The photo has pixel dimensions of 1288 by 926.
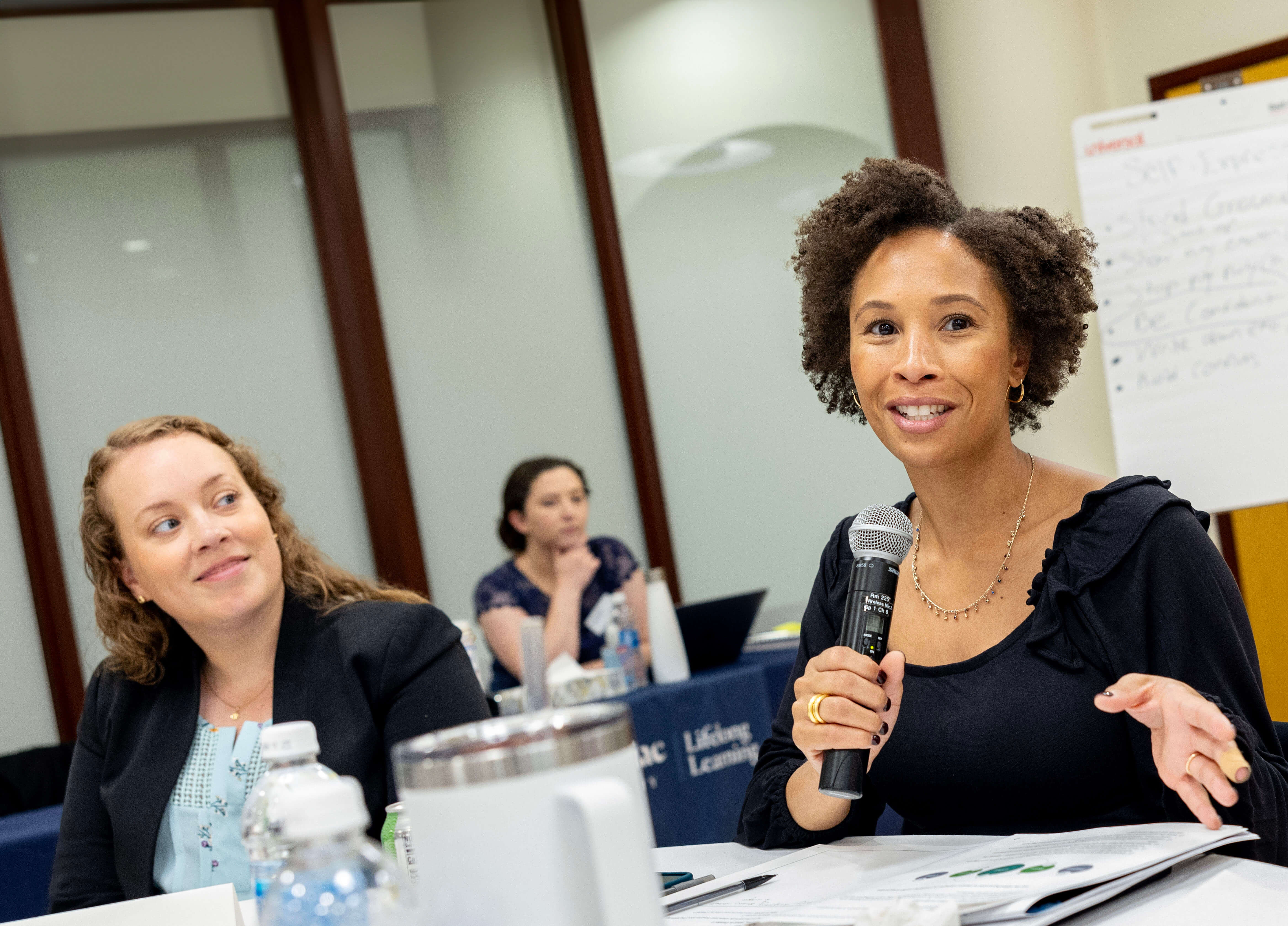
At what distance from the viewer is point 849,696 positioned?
101 centimetres

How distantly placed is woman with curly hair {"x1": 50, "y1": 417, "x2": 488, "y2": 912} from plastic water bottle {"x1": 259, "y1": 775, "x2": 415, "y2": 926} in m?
0.84

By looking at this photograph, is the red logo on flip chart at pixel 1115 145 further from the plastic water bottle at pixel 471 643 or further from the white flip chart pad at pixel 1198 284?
the plastic water bottle at pixel 471 643

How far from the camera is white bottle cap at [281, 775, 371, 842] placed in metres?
0.59

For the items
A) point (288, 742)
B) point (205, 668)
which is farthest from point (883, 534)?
point (205, 668)

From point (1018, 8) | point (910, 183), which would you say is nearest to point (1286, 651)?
point (1018, 8)

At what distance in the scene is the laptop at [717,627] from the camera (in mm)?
3205

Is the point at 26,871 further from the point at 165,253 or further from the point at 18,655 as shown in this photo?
the point at 165,253

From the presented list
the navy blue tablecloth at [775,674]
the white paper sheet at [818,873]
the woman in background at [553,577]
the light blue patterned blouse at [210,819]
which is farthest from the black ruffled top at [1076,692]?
the woman in background at [553,577]

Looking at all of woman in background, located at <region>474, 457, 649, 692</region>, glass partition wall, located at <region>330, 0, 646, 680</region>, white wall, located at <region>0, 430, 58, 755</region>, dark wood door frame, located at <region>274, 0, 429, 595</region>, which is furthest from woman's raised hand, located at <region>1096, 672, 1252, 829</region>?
white wall, located at <region>0, 430, 58, 755</region>

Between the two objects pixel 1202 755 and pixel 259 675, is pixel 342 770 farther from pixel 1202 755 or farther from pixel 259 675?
pixel 1202 755

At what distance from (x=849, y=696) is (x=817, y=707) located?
36mm

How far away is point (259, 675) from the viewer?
5.39 ft

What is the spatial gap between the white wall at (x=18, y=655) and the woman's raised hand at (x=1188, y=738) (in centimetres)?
376

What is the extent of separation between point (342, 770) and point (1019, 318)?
1021 mm
